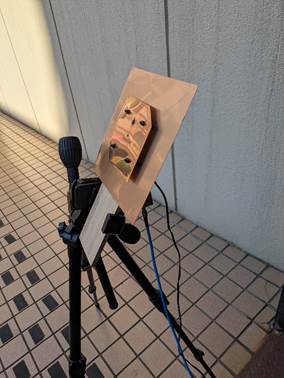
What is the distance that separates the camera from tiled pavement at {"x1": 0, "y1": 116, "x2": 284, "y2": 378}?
1.22 m

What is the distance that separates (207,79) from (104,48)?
75cm

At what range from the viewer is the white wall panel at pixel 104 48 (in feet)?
4.67

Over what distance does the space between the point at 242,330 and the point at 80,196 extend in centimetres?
98

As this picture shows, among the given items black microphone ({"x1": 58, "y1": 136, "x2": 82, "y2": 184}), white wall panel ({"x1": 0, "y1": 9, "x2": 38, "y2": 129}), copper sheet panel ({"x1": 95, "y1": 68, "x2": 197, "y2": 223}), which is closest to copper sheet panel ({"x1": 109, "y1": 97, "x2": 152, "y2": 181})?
copper sheet panel ({"x1": 95, "y1": 68, "x2": 197, "y2": 223})

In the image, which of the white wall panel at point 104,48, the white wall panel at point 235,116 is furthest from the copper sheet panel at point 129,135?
the white wall panel at point 104,48

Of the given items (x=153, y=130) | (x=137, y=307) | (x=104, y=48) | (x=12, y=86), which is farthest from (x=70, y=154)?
(x=12, y=86)

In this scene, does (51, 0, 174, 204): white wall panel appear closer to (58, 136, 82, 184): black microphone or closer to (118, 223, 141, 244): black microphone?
(58, 136, 82, 184): black microphone

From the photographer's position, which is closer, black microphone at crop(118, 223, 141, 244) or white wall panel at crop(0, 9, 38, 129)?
black microphone at crop(118, 223, 141, 244)

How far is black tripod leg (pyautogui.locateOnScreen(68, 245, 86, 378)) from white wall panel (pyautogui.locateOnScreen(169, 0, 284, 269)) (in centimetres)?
89

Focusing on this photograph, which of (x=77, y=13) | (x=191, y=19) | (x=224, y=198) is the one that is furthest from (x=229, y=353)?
(x=77, y=13)

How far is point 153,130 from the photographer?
0.58 m

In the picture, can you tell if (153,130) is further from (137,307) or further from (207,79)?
(137,307)

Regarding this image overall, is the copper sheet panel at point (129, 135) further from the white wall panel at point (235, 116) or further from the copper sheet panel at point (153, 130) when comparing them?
the white wall panel at point (235, 116)

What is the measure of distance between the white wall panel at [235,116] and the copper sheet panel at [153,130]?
24.4 inches
